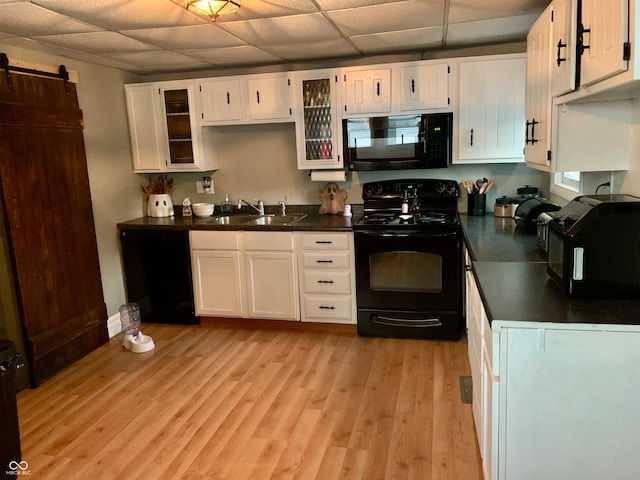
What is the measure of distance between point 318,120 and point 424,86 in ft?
2.80

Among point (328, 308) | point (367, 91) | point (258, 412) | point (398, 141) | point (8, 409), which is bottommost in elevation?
point (258, 412)

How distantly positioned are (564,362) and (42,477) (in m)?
2.31

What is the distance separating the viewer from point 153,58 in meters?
3.78

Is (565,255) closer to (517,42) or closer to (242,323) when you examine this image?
(517,42)

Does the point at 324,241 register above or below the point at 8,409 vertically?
above

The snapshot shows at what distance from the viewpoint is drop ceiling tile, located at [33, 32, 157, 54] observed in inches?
120

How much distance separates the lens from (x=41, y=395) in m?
3.10

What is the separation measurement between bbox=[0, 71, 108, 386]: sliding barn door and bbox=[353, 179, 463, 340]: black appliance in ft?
6.71

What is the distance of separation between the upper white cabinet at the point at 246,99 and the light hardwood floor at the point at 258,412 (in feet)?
5.90

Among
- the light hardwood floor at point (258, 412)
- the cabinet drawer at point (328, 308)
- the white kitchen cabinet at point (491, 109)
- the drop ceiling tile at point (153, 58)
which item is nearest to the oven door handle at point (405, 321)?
the light hardwood floor at point (258, 412)

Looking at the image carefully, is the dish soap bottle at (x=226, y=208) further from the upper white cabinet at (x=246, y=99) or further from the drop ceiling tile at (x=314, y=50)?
the drop ceiling tile at (x=314, y=50)

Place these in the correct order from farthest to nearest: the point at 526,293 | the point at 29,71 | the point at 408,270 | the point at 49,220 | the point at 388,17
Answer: the point at 408,270 < the point at 49,220 < the point at 29,71 < the point at 388,17 < the point at 526,293

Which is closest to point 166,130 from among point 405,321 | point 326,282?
point 326,282

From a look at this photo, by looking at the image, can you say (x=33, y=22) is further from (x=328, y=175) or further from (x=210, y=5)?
(x=328, y=175)
